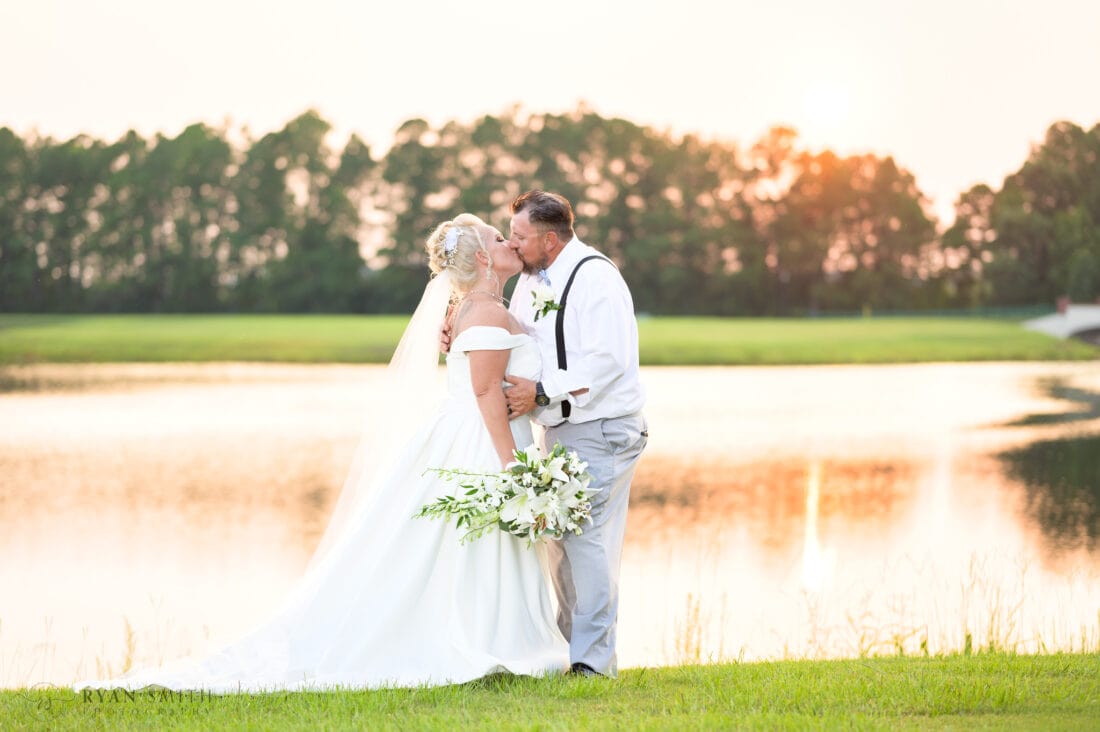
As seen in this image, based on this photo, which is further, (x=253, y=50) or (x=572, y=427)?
(x=253, y=50)

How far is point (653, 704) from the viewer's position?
17.3 ft

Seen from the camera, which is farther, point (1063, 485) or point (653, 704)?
point (1063, 485)

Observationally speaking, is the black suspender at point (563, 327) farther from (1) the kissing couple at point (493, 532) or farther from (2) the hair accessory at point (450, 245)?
(2) the hair accessory at point (450, 245)

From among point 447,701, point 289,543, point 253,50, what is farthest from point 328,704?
point 253,50

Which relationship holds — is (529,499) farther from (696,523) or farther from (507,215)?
(507,215)

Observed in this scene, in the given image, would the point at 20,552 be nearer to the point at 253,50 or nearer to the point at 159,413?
the point at 159,413

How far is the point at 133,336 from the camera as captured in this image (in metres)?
45.5

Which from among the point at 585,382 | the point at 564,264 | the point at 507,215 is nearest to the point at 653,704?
the point at 585,382

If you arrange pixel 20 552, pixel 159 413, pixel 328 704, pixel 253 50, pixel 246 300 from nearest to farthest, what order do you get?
pixel 328 704 → pixel 20 552 → pixel 159 413 → pixel 253 50 → pixel 246 300

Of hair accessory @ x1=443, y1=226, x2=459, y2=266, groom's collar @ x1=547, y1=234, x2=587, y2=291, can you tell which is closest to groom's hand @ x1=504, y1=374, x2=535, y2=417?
groom's collar @ x1=547, y1=234, x2=587, y2=291

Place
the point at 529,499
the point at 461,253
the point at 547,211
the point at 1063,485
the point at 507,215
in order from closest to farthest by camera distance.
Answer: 1. the point at 529,499
2. the point at 547,211
3. the point at 461,253
4. the point at 1063,485
5. the point at 507,215

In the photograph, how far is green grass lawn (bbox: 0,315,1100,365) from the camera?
40.6 m

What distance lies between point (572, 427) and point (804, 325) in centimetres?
Answer: 5286

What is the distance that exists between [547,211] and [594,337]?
60 cm
